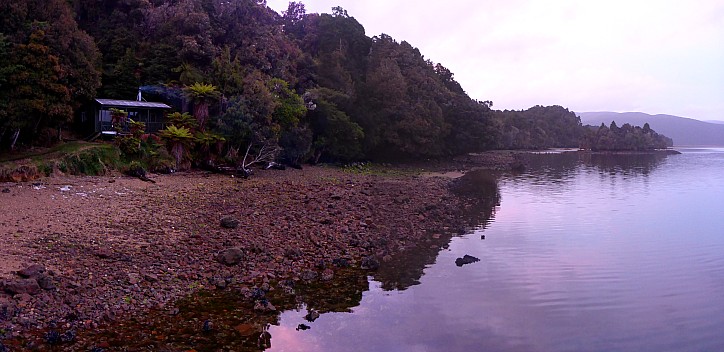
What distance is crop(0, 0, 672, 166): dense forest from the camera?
2475cm

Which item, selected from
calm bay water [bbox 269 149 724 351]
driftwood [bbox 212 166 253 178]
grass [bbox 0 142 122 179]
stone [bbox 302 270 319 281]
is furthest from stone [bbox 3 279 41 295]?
driftwood [bbox 212 166 253 178]

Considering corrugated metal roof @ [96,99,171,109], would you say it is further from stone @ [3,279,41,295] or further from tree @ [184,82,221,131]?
stone @ [3,279,41,295]

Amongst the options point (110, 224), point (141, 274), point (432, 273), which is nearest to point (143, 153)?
point (110, 224)

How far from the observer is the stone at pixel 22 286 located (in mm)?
10695

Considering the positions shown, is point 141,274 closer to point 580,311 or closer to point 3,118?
point 580,311

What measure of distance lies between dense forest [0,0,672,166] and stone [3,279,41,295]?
15.3 metres

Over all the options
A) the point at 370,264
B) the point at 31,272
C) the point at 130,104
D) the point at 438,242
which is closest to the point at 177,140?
the point at 130,104

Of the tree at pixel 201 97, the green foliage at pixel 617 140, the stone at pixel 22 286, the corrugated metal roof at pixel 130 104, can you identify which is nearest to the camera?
the stone at pixel 22 286

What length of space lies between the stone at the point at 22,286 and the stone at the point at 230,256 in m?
4.74

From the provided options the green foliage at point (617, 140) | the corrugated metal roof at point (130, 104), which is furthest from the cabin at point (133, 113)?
the green foliage at point (617, 140)

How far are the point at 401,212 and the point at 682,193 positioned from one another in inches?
1053

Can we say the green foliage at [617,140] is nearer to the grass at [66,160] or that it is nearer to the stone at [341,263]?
the grass at [66,160]

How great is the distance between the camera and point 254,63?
→ 41156 millimetres

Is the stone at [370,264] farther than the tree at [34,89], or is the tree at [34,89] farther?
the tree at [34,89]
